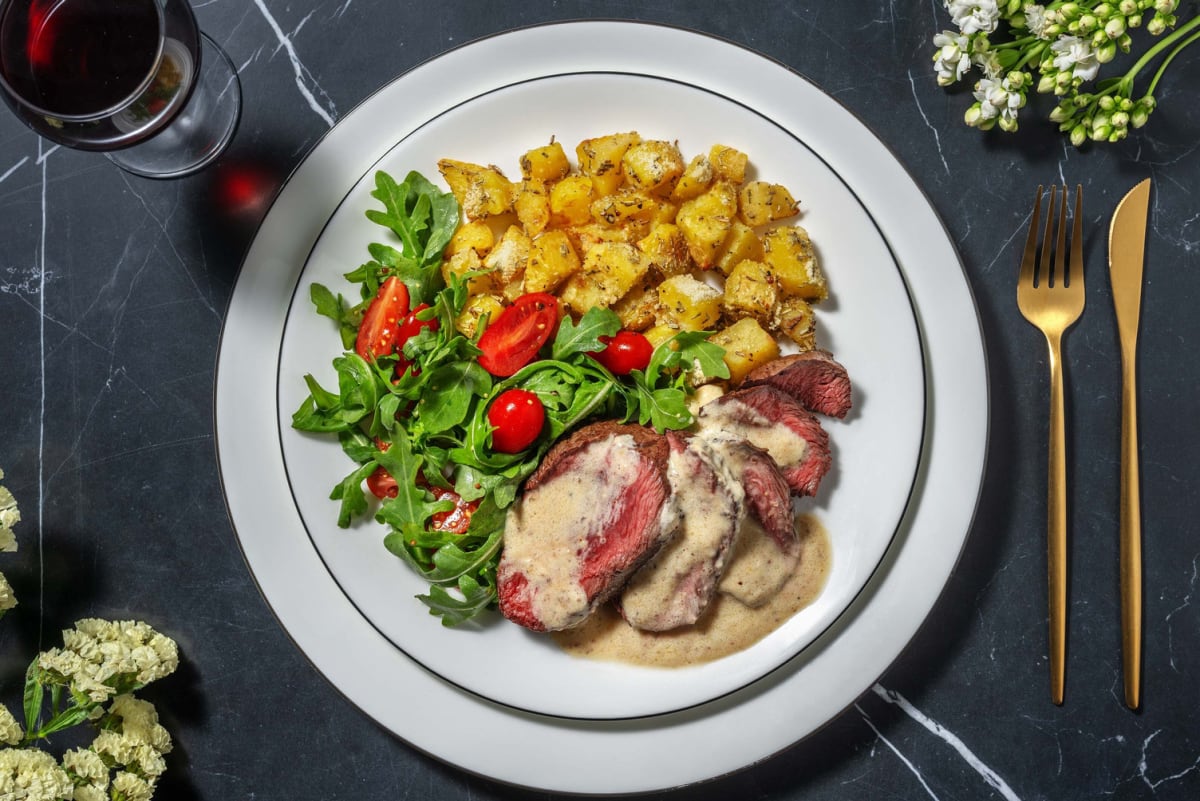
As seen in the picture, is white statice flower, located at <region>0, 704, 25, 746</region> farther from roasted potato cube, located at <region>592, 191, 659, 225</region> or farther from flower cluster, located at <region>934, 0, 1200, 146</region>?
flower cluster, located at <region>934, 0, 1200, 146</region>

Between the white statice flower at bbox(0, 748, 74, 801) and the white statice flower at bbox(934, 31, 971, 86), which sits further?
the white statice flower at bbox(934, 31, 971, 86)

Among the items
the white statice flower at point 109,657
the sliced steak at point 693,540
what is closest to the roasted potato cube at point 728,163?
the sliced steak at point 693,540

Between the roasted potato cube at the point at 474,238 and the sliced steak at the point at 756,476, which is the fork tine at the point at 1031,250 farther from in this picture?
the roasted potato cube at the point at 474,238

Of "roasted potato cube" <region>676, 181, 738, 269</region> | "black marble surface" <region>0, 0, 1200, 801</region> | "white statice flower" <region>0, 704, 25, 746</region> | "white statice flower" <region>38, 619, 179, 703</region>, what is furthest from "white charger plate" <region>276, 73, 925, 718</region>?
"white statice flower" <region>0, 704, 25, 746</region>

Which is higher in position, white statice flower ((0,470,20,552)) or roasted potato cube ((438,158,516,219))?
roasted potato cube ((438,158,516,219))

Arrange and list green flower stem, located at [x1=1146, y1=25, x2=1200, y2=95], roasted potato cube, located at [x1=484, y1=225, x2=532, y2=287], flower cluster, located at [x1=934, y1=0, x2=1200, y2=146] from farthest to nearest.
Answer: green flower stem, located at [x1=1146, y1=25, x2=1200, y2=95]
roasted potato cube, located at [x1=484, y1=225, x2=532, y2=287]
flower cluster, located at [x1=934, y1=0, x2=1200, y2=146]

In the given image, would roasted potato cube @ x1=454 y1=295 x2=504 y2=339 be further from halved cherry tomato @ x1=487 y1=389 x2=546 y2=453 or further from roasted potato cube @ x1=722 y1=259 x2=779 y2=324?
roasted potato cube @ x1=722 y1=259 x2=779 y2=324

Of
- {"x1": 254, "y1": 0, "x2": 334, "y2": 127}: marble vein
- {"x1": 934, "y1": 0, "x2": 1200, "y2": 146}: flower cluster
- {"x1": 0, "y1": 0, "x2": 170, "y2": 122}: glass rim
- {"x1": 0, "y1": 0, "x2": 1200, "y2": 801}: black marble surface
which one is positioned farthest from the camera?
{"x1": 254, "y1": 0, "x2": 334, "y2": 127}: marble vein

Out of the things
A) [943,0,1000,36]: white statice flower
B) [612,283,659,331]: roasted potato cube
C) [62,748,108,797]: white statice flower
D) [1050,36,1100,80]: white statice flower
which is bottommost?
[62,748,108,797]: white statice flower
